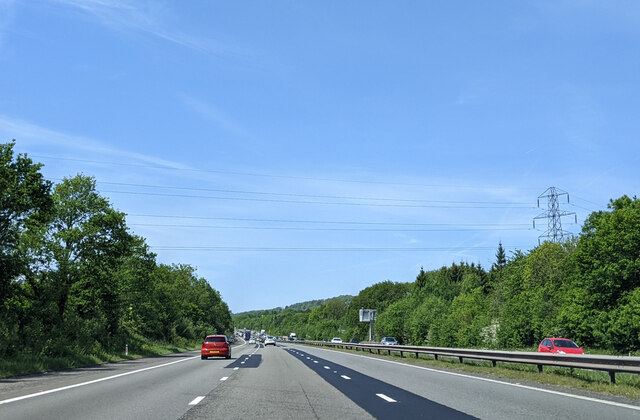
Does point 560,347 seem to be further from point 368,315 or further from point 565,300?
point 368,315

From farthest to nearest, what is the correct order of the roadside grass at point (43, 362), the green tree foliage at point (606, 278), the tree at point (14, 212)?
the green tree foliage at point (606, 278) < the tree at point (14, 212) < the roadside grass at point (43, 362)

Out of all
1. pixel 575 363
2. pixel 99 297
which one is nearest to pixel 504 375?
pixel 575 363

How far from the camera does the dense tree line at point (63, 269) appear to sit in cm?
3117

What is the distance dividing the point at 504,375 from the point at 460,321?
83.0 m

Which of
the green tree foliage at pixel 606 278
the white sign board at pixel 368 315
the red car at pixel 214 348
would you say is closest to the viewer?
the red car at pixel 214 348

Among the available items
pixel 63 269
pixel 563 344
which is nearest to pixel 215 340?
pixel 63 269

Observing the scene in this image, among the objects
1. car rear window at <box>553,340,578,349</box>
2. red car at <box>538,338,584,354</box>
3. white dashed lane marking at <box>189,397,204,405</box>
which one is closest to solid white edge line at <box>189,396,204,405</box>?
white dashed lane marking at <box>189,397,204,405</box>

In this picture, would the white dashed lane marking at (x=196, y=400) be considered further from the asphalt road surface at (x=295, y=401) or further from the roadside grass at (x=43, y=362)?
the roadside grass at (x=43, y=362)

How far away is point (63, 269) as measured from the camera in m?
44.6

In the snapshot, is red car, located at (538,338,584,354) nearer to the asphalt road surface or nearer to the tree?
the asphalt road surface

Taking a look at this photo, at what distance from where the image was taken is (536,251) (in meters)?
82.4

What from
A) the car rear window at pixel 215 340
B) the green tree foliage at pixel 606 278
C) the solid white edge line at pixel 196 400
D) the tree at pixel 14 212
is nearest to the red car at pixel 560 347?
the car rear window at pixel 215 340

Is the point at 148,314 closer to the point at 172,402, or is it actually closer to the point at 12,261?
the point at 12,261

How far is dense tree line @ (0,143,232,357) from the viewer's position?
102 feet
